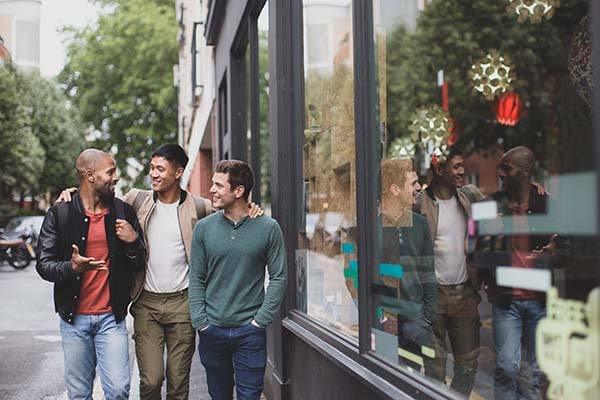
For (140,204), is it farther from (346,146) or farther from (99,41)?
(99,41)

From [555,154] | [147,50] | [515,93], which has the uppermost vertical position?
[147,50]

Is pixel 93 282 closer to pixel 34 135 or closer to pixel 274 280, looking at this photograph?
pixel 274 280

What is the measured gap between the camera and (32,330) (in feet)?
35.0

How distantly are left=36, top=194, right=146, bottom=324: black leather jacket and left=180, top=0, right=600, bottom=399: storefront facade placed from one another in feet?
4.13

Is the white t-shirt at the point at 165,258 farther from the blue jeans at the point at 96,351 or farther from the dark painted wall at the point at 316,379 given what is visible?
the dark painted wall at the point at 316,379

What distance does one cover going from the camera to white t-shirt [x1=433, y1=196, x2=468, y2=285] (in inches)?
187

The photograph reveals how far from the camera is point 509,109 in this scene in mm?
8578

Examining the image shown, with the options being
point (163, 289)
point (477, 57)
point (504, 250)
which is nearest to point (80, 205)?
point (163, 289)

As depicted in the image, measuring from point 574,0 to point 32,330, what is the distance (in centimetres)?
859

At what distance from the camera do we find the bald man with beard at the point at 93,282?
14.7ft

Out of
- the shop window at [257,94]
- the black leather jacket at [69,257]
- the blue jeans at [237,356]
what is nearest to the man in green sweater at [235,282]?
the blue jeans at [237,356]

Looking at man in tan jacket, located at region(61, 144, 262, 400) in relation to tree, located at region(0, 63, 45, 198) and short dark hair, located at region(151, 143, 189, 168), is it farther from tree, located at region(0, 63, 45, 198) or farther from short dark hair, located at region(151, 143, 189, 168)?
tree, located at region(0, 63, 45, 198)

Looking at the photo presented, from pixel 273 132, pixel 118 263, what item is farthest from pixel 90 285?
pixel 273 132

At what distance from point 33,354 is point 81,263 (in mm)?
5147
